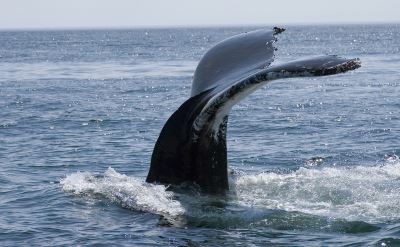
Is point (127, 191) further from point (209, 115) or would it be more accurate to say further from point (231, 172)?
point (209, 115)

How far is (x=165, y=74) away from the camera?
Answer: 4256cm

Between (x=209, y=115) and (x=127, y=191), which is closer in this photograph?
(x=209, y=115)

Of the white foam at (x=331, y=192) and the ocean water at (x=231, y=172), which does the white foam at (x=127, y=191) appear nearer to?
the ocean water at (x=231, y=172)

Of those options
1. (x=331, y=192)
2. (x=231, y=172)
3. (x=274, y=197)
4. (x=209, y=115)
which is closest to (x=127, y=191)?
(x=231, y=172)

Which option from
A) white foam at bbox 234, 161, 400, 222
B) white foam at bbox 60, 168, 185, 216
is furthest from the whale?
white foam at bbox 234, 161, 400, 222

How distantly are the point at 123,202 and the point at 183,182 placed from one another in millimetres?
1630

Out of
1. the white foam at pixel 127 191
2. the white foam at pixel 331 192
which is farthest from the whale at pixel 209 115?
the white foam at pixel 331 192

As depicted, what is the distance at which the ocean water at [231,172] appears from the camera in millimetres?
9188

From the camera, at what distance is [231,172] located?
10562 millimetres

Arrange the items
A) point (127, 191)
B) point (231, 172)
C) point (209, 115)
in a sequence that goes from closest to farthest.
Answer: point (209, 115), point (231, 172), point (127, 191)

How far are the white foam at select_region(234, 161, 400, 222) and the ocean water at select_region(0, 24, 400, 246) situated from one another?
2 centimetres

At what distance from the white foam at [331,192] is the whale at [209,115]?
1.27 metres

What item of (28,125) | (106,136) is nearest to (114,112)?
(28,125)

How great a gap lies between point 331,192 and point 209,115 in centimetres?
319
